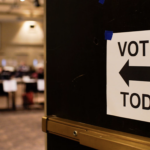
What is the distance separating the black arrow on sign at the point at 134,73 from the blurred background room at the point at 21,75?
10.3 feet

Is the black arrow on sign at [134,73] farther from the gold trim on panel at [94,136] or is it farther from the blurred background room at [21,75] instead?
Answer: the blurred background room at [21,75]

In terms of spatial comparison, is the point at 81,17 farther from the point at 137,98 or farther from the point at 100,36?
the point at 137,98

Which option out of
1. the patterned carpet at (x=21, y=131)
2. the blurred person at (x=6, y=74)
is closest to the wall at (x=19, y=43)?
the blurred person at (x=6, y=74)

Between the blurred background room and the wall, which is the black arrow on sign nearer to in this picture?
the blurred background room

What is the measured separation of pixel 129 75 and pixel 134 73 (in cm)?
2

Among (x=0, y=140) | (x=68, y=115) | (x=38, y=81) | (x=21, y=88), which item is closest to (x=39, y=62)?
(x=21, y=88)

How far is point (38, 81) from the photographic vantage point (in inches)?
254

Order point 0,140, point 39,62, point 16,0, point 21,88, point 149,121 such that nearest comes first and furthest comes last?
point 149,121 < point 0,140 < point 16,0 < point 21,88 < point 39,62

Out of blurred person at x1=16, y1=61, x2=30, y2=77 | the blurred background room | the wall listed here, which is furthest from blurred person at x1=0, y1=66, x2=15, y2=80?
the wall

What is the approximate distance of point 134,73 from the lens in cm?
82

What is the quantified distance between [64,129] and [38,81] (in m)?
5.50

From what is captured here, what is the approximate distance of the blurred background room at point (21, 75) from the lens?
442cm

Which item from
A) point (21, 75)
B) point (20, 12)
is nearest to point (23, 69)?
point (21, 75)

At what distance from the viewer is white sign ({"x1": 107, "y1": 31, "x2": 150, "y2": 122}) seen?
0.79 m
